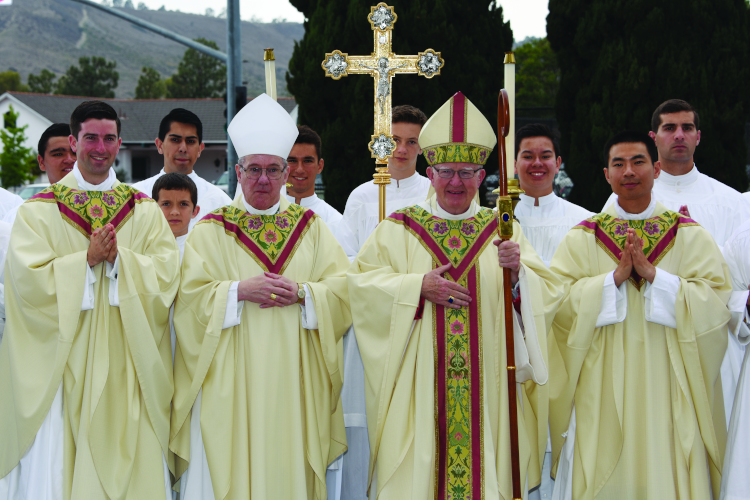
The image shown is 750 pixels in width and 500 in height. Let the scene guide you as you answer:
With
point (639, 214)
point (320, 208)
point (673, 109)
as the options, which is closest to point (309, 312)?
point (639, 214)

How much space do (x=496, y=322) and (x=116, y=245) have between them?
2185 millimetres

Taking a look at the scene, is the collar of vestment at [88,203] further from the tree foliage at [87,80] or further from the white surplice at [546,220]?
the tree foliage at [87,80]

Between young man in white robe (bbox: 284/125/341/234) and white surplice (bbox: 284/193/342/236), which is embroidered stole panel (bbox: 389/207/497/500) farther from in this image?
white surplice (bbox: 284/193/342/236)

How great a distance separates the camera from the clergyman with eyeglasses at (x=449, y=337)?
420 cm

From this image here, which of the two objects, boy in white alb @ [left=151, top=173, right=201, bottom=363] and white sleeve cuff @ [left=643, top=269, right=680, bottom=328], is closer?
white sleeve cuff @ [left=643, top=269, right=680, bottom=328]

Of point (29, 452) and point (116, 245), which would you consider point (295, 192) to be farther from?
point (29, 452)

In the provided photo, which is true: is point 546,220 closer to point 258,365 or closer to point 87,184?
point 258,365

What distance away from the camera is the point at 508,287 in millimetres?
4074

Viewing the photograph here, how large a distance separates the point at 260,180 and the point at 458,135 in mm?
1195

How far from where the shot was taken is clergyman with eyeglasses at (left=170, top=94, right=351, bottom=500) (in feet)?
14.2

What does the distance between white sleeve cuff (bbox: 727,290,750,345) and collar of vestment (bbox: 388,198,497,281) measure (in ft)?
4.75

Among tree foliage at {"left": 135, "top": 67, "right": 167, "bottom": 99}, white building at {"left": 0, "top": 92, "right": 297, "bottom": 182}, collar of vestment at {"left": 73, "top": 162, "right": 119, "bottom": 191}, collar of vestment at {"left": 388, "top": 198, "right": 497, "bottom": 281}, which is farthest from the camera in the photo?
tree foliage at {"left": 135, "top": 67, "right": 167, "bottom": 99}

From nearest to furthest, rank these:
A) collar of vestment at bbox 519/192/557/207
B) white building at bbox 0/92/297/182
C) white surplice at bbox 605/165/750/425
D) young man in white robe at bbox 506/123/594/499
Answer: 1. young man in white robe at bbox 506/123/594/499
2. collar of vestment at bbox 519/192/557/207
3. white surplice at bbox 605/165/750/425
4. white building at bbox 0/92/297/182

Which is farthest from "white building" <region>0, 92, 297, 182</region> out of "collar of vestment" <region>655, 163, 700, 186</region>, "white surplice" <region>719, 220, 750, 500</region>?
"white surplice" <region>719, 220, 750, 500</region>
